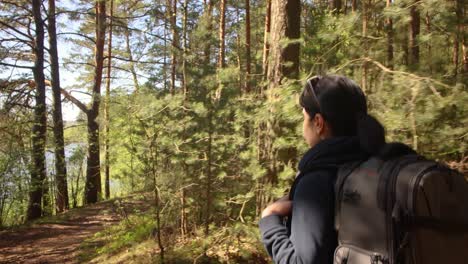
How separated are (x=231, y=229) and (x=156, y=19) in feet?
23.2

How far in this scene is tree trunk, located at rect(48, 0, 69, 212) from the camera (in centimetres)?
1273

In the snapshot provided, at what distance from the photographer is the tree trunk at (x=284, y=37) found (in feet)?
13.9

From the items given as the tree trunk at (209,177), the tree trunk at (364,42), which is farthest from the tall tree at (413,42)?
the tree trunk at (209,177)

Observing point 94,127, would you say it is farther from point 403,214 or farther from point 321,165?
point 403,214

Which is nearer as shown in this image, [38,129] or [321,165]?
[321,165]

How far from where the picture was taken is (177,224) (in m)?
6.66

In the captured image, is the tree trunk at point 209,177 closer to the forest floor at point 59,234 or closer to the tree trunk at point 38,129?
the forest floor at point 59,234

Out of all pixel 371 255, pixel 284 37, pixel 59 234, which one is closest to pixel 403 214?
pixel 371 255

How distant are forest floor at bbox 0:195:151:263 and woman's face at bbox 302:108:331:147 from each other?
5.16m

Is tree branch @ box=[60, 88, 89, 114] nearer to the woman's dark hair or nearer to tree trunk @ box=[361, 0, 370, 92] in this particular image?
tree trunk @ box=[361, 0, 370, 92]

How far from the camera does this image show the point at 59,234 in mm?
9742

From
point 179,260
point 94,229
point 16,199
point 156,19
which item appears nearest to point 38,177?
point 16,199

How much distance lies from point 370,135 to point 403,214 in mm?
332

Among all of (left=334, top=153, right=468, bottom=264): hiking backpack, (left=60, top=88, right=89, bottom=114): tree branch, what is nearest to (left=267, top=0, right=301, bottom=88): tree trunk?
(left=334, top=153, right=468, bottom=264): hiking backpack
